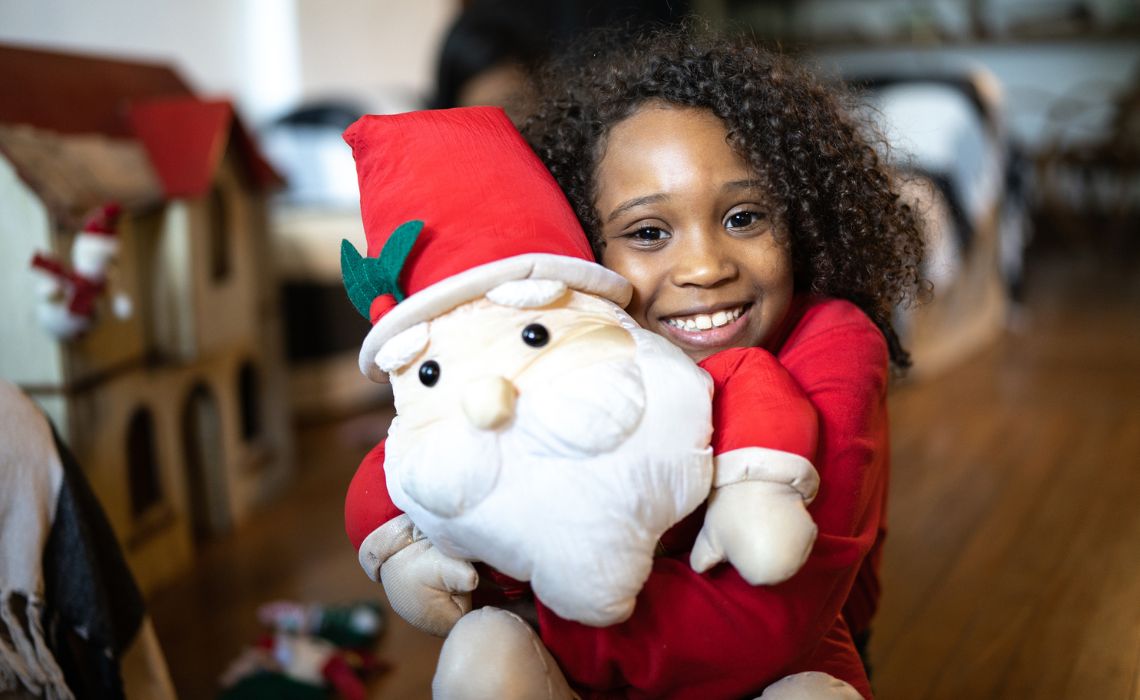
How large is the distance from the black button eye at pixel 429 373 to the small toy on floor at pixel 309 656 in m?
0.74

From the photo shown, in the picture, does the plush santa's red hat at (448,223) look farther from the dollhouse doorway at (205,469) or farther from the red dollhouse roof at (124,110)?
the dollhouse doorway at (205,469)

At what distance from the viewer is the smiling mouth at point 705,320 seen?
0.85 m

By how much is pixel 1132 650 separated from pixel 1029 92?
13.9 feet

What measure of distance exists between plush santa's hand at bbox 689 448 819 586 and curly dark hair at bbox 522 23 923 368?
10.9 inches

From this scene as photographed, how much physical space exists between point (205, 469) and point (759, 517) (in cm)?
145

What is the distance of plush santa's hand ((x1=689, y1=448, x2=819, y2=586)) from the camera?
2.06 feet

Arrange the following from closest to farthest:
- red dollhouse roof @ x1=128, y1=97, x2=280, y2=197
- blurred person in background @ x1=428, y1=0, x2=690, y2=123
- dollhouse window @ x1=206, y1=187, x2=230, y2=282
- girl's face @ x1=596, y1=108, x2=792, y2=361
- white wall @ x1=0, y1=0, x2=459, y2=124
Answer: girl's face @ x1=596, y1=108, x2=792, y2=361 → red dollhouse roof @ x1=128, y1=97, x2=280, y2=197 → dollhouse window @ x1=206, y1=187, x2=230, y2=282 → blurred person in background @ x1=428, y1=0, x2=690, y2=123 → white wall @ x1=0, y1=0, x2=459, y2=124

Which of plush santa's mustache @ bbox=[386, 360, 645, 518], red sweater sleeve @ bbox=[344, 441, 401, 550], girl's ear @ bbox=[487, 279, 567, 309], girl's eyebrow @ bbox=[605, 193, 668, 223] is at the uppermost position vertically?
girl's eyebrow @ bbox=[605, 193, 668, 223]

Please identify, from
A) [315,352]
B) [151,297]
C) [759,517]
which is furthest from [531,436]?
[315,352]

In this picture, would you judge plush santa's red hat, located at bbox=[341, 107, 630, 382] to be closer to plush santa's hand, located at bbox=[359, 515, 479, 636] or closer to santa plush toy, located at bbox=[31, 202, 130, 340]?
plush santa's hand, located at bbox=[359, 515, 479, 636]

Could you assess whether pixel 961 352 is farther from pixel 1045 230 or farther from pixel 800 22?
pixel 800 22

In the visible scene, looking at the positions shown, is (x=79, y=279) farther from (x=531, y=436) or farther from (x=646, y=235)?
(x=531, y=436)

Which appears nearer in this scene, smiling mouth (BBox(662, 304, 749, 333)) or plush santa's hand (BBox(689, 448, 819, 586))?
plush santa's hand (BBox(689, 448, 819, 586))

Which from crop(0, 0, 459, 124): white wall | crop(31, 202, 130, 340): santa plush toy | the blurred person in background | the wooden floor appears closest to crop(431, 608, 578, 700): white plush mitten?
the wooden floor
